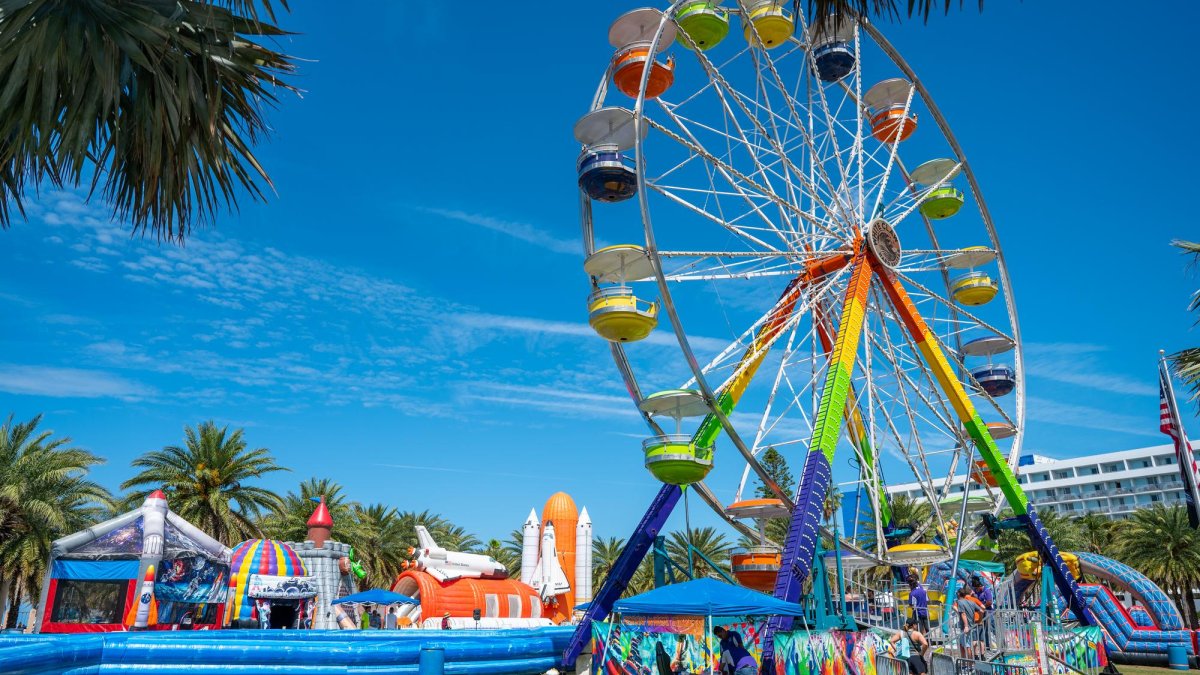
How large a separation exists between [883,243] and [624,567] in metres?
9.98

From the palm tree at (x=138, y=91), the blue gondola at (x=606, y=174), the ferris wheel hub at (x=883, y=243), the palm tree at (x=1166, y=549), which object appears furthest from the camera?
the palm tree at (x=1166, y=549)

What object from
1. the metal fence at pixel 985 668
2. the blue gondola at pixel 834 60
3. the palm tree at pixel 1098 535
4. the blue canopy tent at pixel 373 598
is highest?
the blue gondola at pixel 834 60

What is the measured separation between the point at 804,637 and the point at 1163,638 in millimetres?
16520

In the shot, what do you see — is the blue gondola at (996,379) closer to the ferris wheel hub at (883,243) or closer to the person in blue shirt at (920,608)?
the ferris wheel hub at (883,243)

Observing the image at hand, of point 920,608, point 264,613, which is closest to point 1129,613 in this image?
point 920,608

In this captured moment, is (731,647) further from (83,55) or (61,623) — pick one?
(61,623)

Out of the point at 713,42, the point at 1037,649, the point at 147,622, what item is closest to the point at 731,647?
the point at 1037,649

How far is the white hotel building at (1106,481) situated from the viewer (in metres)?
91.6

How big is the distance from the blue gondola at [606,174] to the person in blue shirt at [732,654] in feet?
29.3

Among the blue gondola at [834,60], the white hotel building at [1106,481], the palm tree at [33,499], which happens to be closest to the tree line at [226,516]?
the palm tree at [33,499]

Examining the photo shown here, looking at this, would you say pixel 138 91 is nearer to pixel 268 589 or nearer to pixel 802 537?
pixel 802 537

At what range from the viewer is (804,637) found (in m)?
12.0

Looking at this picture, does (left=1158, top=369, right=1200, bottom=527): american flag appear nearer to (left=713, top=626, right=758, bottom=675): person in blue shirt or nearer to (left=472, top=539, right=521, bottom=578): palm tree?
(left=713, top=626, right=758, bottom=675): person in blue shirt

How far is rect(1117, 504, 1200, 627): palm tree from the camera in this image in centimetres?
3728
